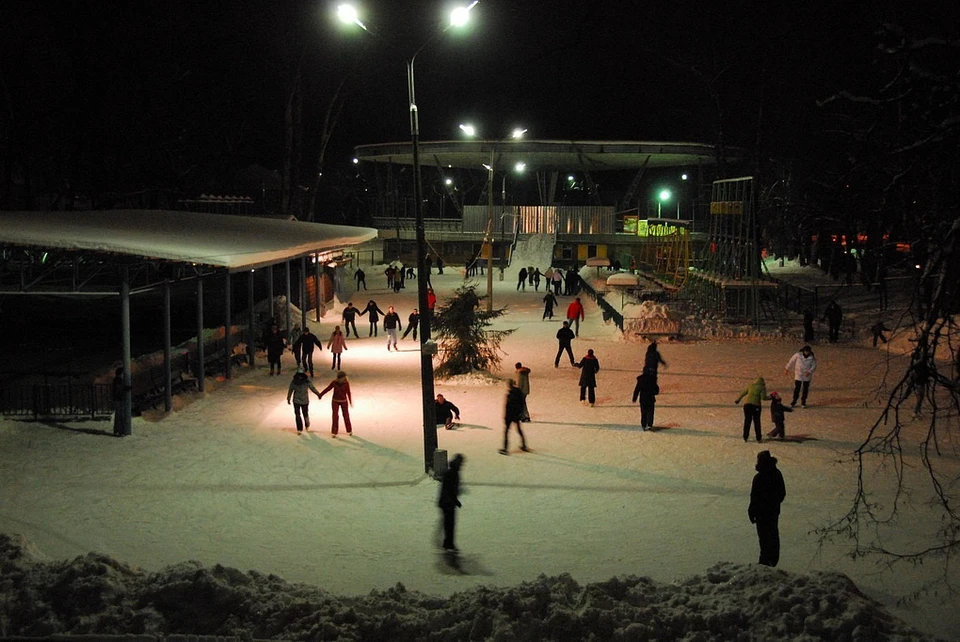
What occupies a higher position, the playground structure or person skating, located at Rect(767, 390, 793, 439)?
the playground structure

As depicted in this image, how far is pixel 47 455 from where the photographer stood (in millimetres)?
16750

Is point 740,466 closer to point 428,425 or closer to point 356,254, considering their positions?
point 428,425

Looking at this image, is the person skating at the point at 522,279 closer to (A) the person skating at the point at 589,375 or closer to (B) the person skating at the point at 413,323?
(B) the person skating at the point at 413,323

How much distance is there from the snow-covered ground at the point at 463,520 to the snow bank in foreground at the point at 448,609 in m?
0.02

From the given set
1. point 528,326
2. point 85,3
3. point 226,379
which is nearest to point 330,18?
point 85,3

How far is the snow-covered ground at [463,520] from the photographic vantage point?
8422mm

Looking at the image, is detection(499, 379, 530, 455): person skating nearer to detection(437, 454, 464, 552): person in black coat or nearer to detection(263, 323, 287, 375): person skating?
detection(437, 454, 464, 552): person in black coat

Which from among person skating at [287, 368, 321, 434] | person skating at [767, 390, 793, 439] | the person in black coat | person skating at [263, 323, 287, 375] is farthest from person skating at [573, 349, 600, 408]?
the person in black coat

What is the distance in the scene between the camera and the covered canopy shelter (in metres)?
18.1

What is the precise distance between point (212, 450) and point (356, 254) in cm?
5024

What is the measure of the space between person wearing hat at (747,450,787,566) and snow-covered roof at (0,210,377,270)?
11537 millimetres

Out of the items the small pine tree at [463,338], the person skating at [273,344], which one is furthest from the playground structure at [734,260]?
the person skating at [273,344]

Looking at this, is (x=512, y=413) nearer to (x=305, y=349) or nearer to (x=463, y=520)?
(x=463, y=520)

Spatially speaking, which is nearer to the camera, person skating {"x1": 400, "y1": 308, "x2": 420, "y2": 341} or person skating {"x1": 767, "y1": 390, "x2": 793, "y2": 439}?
person skating {"x1": 767, "y1": 390, "x2": 793, "y2": 439}
